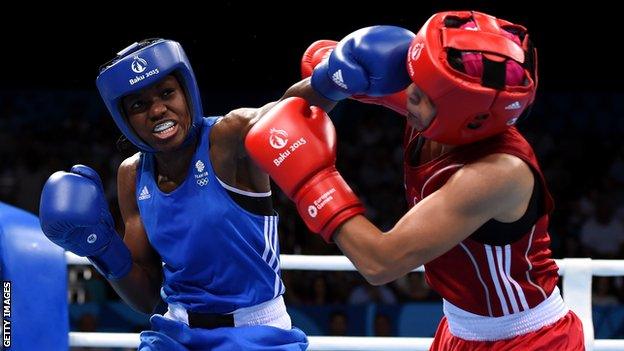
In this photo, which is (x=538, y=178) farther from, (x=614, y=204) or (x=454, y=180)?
(x=614, y=204)

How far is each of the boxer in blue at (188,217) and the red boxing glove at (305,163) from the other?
334 mm

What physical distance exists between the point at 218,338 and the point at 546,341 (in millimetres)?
892

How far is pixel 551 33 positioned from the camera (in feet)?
28.8

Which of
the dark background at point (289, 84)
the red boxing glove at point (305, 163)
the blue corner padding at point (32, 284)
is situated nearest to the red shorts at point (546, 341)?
the red boxing glove at point (305, 163)

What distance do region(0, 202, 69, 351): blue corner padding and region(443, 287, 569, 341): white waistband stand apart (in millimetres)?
1461

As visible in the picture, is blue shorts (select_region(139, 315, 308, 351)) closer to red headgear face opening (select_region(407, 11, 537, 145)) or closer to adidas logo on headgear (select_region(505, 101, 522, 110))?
red headgear face opening (select_region(407, 11, 537, 145))

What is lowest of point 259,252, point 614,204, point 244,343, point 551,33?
point 614,204

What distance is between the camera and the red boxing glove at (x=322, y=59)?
8.65ft

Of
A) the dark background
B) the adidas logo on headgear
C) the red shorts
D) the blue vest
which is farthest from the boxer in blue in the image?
the dark background

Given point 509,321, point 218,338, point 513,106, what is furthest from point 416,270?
point 513,106

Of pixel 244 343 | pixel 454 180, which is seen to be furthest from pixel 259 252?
pixel 454 180

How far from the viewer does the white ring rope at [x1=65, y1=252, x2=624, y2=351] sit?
3.35 meters

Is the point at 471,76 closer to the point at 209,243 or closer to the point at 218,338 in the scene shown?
the point at 209,243

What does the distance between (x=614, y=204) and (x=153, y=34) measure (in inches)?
166
